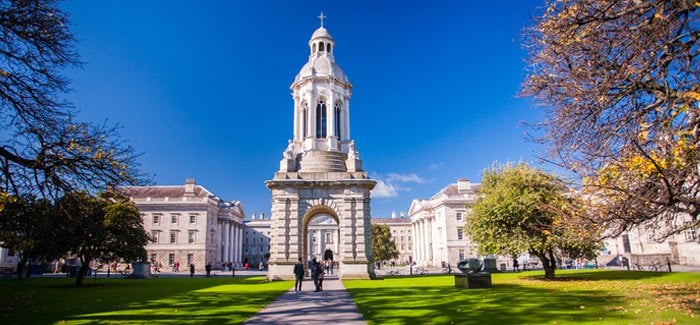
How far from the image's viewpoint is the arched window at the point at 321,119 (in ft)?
127

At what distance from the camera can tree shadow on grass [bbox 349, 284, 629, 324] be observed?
436 inches

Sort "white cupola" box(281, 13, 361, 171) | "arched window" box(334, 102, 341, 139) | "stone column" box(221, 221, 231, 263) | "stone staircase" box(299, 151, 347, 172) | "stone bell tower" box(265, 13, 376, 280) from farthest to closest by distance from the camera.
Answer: "stone column" box(221, 221, 231, 263)
"arched window" box(334, 102, 341, 139)
"white cupola" box(281, 13, 361, 171)
"stone staircase" box(299, 151, 347, 172)
"stone bell tower" box(265, 13, 376, 280)

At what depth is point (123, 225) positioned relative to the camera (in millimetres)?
29922

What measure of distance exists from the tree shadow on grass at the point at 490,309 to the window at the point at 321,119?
22.8m

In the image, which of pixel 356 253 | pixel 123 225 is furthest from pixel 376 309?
pixel 123 225

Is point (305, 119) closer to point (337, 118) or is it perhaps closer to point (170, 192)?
point (337, 118)

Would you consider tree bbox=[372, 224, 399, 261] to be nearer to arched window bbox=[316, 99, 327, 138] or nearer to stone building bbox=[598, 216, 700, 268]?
stone building bbox=[598, 216, 700, 268]

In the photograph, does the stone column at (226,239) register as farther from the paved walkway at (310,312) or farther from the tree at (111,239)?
the paved walkway at (310,312)

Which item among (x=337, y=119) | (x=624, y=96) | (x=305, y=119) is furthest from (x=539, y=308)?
(x=305, y=119)

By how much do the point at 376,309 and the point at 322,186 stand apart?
19681mm

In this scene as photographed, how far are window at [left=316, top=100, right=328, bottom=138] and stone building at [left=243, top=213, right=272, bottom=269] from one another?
8475 centimetres

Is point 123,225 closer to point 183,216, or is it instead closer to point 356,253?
point 356,253

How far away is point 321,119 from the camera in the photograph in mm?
38938

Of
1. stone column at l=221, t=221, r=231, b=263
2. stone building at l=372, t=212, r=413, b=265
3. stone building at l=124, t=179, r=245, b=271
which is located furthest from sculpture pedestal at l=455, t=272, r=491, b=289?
stone building at l=372, t=212, r=413, b=265
